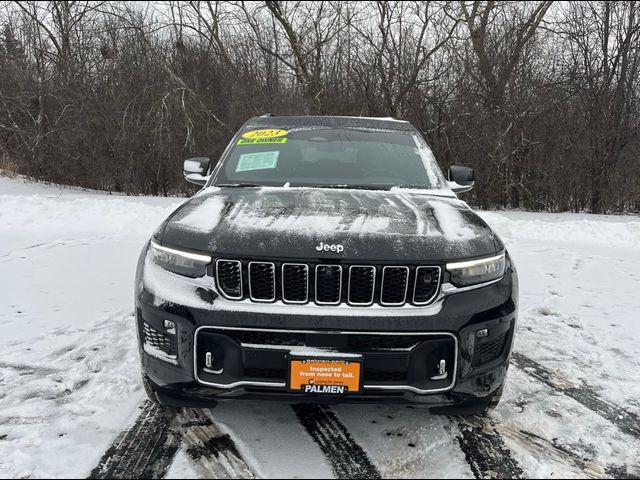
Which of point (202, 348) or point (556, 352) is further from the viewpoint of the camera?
point (556, 352)

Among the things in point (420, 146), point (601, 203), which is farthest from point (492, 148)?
point (420, 146)

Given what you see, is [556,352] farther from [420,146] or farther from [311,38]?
[311,38]

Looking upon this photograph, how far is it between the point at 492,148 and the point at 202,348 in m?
10.3

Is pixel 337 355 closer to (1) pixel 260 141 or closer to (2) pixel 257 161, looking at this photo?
(2) pixel 257 161

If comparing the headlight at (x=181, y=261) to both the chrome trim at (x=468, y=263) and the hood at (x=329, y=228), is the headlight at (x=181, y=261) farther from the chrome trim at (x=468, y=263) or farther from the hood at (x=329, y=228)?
the chrome trim at (x=468, y=263)

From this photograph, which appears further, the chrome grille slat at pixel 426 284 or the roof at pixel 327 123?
the roof at pixel 327 123

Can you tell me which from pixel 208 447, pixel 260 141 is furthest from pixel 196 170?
pixel 208 447

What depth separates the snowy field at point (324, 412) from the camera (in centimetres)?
224

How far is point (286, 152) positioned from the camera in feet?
12.0

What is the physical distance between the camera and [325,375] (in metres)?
2.10

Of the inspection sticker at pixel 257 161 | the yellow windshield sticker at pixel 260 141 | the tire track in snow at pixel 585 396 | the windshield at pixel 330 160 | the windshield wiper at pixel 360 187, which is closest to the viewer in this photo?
the tire track in snow at pixel 585 396

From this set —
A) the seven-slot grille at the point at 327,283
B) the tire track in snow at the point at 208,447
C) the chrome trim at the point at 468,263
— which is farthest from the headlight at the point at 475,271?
the tire track in snow at the point at 208,447

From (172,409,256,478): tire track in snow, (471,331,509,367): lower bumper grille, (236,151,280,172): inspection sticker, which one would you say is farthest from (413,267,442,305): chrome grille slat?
(236,151,280,172): inspection sticker

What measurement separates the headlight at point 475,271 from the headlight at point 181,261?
3.73 feet
